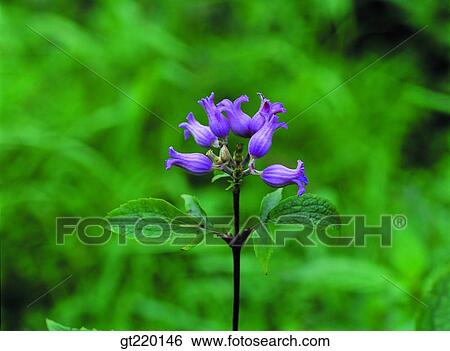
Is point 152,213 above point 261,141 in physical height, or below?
below

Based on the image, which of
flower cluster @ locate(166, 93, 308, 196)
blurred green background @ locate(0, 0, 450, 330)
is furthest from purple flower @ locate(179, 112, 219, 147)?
blurred green background @ locate(0, 0, 450, 330)

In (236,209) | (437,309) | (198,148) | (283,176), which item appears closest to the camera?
(236,209)

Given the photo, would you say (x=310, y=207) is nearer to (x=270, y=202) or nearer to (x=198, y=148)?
(x=270, y=202)

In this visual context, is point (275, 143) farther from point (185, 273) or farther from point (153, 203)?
point (153, 203)

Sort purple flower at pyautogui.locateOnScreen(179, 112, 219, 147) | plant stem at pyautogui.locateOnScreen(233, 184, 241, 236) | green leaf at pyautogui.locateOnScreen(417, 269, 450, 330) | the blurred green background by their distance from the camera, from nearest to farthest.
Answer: plant stem at pyautogui.locateOnScreen(233, 184, 241, 236) < purple flower at pyautogui.locateOnScreen(179, 112, 219, 147) < green leaf at pyautogui.locateOnScreen(417, 269, 450, 330) < the blurred green background

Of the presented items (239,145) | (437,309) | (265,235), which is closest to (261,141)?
(239,145)

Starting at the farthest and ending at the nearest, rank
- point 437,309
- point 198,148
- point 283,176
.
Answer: point 198,148, point 437,309, point 283,176

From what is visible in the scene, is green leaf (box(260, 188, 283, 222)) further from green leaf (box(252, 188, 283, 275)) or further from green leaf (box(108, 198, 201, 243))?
green leaf (box(108, 198, 201, 243))
